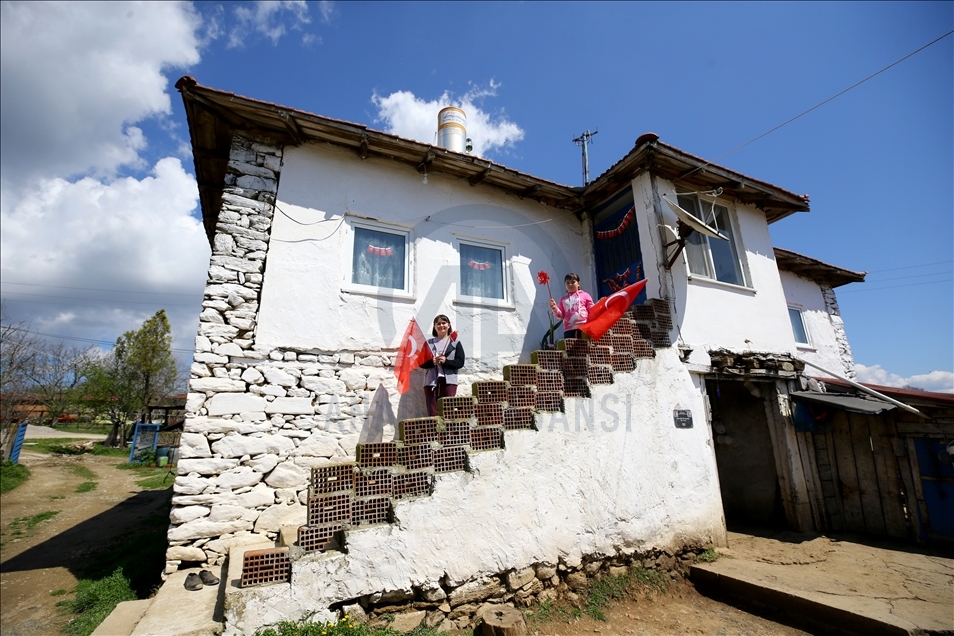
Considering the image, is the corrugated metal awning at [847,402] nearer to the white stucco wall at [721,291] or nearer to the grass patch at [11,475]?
the white stucco wall at [721,291]

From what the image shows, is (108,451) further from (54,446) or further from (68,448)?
(54,446)

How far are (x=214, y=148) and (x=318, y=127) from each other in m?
1.79

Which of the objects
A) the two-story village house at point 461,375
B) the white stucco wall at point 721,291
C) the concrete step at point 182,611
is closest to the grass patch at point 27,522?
the two-story village house at point 461,375

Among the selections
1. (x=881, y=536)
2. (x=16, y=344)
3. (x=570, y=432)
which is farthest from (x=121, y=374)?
(x=881, y=536)

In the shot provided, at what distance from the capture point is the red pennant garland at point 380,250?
655cm

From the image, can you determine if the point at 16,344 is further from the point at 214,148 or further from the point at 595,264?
the point at 595,264

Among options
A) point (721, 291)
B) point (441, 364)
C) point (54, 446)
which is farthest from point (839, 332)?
point (54, 446)

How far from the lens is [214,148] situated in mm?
6391

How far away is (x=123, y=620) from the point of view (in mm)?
3789

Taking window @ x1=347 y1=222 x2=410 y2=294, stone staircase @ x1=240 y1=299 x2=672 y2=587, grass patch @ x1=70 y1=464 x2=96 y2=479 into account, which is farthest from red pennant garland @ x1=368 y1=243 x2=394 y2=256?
grass patch @ x1=70 y1=464 x2=96 y2=479

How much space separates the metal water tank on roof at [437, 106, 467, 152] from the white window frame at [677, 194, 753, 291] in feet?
14.9

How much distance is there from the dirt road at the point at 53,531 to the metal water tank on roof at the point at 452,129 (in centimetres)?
921

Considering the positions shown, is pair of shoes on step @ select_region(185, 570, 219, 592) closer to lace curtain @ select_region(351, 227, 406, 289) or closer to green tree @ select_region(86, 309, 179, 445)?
lace curtain @ select_region(351, 227, 406, 289)

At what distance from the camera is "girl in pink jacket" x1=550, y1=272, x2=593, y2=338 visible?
6219 mm
